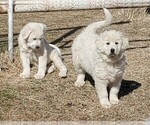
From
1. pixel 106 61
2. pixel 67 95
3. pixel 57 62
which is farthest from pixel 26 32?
pixel 106 61

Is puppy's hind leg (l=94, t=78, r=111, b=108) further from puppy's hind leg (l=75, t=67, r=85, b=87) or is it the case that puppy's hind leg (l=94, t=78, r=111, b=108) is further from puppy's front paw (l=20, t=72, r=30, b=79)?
puppy's front paw (l=20, t=72, r=30, b=79)

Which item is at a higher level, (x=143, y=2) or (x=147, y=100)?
(x=143, y=2)

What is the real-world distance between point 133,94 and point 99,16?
20.8 feet

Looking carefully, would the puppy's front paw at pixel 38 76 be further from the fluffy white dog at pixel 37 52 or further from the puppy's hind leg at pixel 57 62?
the puppy's hind leg at pixel 57 62

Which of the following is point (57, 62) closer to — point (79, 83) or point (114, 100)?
point (79, 83)

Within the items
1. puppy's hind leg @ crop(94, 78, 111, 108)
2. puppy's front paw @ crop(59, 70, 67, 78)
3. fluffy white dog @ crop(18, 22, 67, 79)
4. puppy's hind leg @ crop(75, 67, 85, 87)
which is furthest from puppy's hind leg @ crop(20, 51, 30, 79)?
puppy's hind leg @ crop(94, 78, 111, 108)

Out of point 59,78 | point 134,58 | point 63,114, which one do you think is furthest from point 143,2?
point 63,114

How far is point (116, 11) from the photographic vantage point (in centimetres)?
1275

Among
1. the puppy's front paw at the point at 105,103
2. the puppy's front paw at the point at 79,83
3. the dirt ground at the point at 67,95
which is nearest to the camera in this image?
the dirt ground at the point at 67,95

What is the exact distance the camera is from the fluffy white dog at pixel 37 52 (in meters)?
6.30

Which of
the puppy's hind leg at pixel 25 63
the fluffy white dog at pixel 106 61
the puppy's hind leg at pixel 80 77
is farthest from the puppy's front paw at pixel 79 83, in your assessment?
the puppy's hind leg at pixel 25 63

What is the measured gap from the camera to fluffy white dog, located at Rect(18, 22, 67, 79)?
248 inches

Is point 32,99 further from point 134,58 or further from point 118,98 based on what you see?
point 134,58

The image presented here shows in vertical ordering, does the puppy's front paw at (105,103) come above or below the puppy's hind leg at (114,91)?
below
